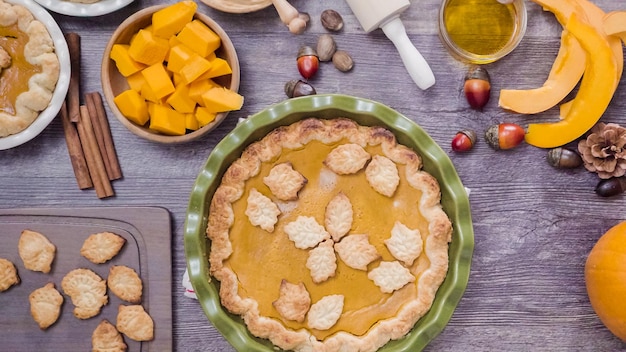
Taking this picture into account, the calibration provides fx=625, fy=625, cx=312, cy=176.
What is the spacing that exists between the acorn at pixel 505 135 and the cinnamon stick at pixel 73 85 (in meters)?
1.36

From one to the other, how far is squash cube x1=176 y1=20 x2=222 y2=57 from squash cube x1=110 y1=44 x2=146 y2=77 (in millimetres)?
164

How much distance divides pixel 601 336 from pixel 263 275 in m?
1.16

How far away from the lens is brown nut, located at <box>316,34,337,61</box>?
2.04 m

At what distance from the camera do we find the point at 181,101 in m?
1.95

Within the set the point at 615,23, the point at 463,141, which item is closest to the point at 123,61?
the point at 463,141

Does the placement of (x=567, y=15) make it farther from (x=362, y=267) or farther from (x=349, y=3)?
(x=362, y=267)

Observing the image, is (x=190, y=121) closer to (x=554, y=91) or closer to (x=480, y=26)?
(x=480, y=26)

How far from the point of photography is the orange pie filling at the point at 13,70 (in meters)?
1.97

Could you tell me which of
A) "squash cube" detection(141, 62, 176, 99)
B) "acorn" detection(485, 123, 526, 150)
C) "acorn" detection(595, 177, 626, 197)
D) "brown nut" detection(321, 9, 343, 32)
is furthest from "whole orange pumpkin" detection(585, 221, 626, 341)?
"squash cube" detection(141, 62, 176, 99)

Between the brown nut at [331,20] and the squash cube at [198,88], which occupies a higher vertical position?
the brown nut at [331,20]

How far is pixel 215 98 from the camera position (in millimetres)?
1910

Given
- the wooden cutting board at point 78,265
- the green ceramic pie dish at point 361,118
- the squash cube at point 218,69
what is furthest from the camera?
the wooden cutting board at point 78,265

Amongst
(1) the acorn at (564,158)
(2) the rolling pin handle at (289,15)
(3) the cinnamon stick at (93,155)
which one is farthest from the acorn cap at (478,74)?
(3) the cinnamon stick at (93,155)

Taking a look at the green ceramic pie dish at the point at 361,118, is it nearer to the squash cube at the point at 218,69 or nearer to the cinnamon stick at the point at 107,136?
the squash cube at the point at 218,69
